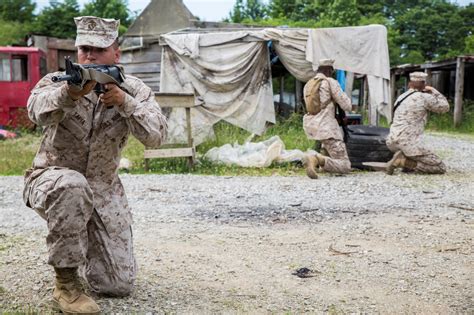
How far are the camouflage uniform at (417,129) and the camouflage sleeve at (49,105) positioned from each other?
686cm

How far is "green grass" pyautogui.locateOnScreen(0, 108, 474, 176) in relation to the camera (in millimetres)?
9461

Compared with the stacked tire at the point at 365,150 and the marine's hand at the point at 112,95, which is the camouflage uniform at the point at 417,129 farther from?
the marine's hand at the point at 112,95

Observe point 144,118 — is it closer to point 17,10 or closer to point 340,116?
point 340,116

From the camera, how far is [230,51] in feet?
39.8

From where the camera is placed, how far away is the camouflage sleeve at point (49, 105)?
9.69ft

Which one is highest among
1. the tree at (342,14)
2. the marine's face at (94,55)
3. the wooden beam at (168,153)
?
the tree at (342,14)

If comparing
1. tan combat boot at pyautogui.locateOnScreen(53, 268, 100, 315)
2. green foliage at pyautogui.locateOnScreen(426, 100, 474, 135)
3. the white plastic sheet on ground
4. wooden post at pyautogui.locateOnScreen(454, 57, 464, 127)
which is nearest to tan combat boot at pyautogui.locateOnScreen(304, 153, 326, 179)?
the white plastic sheet on ground

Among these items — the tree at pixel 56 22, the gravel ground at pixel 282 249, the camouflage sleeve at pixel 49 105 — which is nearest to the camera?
the camouflage sleeve at pixel 49 105

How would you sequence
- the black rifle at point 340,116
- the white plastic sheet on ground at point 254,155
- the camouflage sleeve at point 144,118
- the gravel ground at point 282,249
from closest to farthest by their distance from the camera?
the camouflage sleeve at point 144,118, the gravel ground at point 282,249, the black rifle at point 340,116, the white plastic sheet on ground at point 254,155

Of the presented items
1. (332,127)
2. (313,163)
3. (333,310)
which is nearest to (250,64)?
(332,127)

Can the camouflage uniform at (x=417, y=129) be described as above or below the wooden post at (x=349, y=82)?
below

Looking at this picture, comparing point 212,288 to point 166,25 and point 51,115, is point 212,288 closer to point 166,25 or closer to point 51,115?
point 51,115

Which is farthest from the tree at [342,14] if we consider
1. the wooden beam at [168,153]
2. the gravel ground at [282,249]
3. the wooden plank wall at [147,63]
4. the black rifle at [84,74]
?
the black rifle at [84,74]

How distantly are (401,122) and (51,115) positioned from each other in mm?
7074
